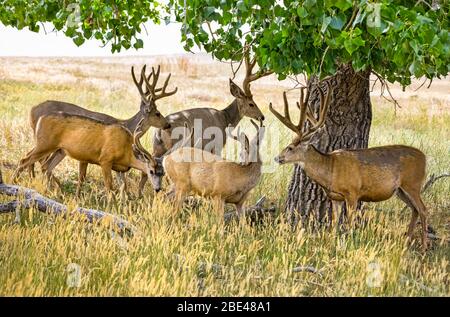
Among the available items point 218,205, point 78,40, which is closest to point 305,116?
point 218,205

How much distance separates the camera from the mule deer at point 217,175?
33.6 feet

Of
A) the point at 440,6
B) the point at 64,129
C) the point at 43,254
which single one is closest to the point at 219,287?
the point at 43,254

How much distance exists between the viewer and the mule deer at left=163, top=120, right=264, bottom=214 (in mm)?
10250

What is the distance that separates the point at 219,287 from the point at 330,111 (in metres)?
3.78

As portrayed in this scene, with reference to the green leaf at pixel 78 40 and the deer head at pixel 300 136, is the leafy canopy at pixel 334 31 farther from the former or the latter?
the green leaf at pixel 78 40

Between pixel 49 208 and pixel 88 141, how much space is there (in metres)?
2.58

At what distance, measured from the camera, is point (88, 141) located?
1196cm

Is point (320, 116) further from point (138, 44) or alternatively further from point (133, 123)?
point (133, 123)

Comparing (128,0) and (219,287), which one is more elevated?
(128,0)

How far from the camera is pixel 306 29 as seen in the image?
8609 mm

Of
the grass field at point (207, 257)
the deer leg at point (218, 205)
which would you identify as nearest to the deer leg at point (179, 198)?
the grass field at point (207, 257)

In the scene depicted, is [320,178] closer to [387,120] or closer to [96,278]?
[96,278]

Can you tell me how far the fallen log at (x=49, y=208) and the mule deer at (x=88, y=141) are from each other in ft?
6.21

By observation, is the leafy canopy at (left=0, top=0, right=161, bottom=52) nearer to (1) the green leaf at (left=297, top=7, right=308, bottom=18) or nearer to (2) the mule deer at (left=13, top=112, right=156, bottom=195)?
(2) the mule deer at (left=13, top=112, right=156, bottom=195)
